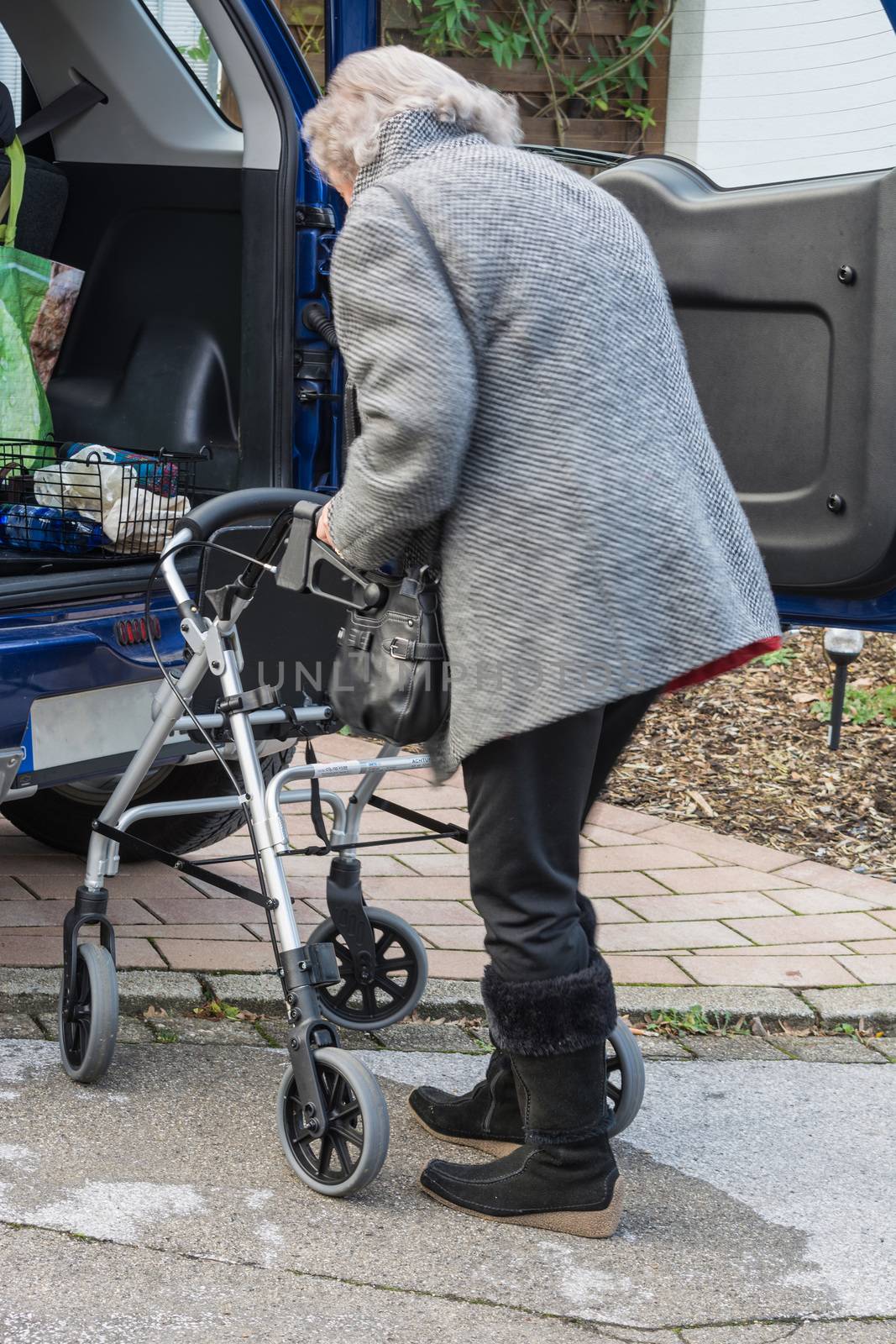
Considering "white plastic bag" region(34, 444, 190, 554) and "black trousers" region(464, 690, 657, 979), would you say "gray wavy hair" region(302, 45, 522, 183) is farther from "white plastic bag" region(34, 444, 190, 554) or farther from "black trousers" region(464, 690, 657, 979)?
"white plastic bag" region(34, 444, 190, 554)

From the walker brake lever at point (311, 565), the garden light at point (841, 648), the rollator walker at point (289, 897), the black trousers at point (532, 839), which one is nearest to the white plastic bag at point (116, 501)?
the rollator walker at point (289, 897)

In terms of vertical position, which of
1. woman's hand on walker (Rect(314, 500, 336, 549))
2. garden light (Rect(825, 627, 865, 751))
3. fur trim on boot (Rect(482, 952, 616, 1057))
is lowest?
fur trim on boot (Rect(482, 952, 616, 1057))

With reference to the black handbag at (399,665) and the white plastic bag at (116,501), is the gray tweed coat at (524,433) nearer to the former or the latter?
the black handbag at (399,665)

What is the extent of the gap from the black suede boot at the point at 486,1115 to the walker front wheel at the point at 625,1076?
161mm

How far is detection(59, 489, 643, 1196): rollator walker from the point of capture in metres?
2.40

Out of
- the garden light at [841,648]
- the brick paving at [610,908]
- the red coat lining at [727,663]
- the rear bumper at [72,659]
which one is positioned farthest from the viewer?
the garden light at [841,648]

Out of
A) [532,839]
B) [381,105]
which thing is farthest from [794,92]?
[532,839]

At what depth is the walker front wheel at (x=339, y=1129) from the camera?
7.69 ft

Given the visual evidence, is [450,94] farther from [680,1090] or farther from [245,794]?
[680,1090]

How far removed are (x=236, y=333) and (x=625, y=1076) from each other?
6.48 feet

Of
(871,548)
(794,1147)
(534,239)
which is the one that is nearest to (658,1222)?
(794,1147)

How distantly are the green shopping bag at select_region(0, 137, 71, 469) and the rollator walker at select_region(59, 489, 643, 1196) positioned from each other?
105 centimetres

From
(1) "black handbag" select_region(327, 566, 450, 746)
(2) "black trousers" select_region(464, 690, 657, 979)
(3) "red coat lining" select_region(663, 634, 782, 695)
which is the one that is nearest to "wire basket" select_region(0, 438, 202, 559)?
(1) "black handbag" select_region(327, 566, 450, 746)

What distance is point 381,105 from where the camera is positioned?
2283mm
